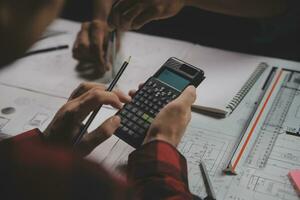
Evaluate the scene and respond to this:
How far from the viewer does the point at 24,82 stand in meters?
1.06

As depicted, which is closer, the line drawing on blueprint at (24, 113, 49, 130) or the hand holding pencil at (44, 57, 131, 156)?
the hand holding pencil at (44, 57, 131, 156)

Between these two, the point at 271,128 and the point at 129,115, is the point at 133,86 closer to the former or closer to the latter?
the point at 129,115

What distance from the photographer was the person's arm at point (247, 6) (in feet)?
3.69

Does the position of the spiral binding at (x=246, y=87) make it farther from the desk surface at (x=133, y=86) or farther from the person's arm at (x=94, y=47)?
the person's arm at (x=94, y=47)

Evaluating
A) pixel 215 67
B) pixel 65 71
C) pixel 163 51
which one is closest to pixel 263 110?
pixel 215 67

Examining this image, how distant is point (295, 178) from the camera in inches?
29.2

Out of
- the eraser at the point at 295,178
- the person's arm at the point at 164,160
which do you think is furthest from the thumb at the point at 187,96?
the eraser at the point at 295,178

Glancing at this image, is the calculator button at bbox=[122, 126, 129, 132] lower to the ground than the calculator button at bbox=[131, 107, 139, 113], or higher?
lower

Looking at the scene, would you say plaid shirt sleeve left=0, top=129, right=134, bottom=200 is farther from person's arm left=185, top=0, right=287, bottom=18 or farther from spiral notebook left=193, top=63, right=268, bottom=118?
person's arm left=185, top=0, right=287, bottom=18

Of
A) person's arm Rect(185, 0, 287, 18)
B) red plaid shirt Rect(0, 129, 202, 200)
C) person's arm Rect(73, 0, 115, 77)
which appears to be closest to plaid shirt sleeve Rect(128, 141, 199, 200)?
red plaid shirt Rect(0, 129, 202, 200)

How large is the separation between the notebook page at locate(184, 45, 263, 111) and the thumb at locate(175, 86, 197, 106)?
0.37 feet

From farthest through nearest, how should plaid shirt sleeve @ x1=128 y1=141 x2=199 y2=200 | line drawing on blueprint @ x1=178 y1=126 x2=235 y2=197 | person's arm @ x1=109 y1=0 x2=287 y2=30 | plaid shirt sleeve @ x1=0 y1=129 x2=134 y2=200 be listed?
person's arm @ x1=109 y1=0 x2=287 y2=30 < line drawing on blueprint @ x1=178 y1=126 x2=235 y2=197 < plaid shirt sleeve @ x1=128 y1=141 x2=199 y2=200 < plaid shirt sleeve @ x1=0 y1=129 x2=134 y2=200

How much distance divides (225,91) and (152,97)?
0.20 metres

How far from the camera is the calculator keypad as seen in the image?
810mm
